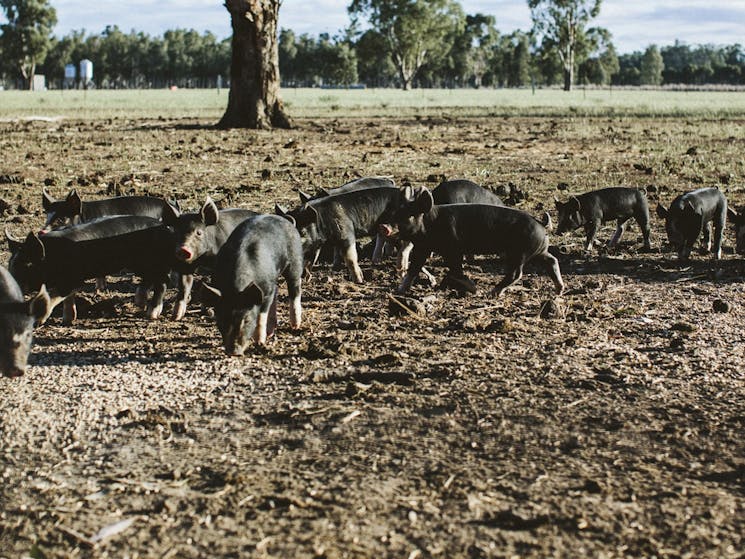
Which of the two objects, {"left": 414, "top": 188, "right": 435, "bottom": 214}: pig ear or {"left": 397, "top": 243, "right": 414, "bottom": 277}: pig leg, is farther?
{"left": 397, "top": 243, "right": 414, "bottom": 277}: pig leg

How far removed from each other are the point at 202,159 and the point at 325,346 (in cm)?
1122

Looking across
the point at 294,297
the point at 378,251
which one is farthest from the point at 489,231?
the point at 294,297

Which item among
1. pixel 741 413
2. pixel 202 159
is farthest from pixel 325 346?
pixel 202 159

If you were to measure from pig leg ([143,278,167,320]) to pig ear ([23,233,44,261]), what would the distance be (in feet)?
3.03

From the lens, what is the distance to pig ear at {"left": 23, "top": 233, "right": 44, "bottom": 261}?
7188 millimetres

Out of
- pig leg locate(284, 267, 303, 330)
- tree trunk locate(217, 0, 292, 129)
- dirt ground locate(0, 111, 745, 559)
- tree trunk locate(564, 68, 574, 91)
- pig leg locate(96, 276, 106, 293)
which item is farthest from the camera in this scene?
tree trunk locate(564, 68, 574, 91)

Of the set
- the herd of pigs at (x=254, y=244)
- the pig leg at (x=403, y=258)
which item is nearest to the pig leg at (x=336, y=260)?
the herd of pigs at (x=254, y=244)

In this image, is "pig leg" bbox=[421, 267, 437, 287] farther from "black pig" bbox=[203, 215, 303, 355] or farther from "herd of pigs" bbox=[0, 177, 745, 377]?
"black pig" bbox=[203, 215, 303, 355]

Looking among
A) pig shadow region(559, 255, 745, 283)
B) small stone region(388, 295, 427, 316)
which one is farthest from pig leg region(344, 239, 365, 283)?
pig shadow region(559, 255, 745, 283)

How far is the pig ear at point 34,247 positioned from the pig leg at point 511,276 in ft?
12.1

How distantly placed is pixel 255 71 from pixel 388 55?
323 feet

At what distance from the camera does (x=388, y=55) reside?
396ft

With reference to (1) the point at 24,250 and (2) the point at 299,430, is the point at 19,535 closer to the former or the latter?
(2) the point at 299,430

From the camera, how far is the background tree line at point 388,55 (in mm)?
111312
